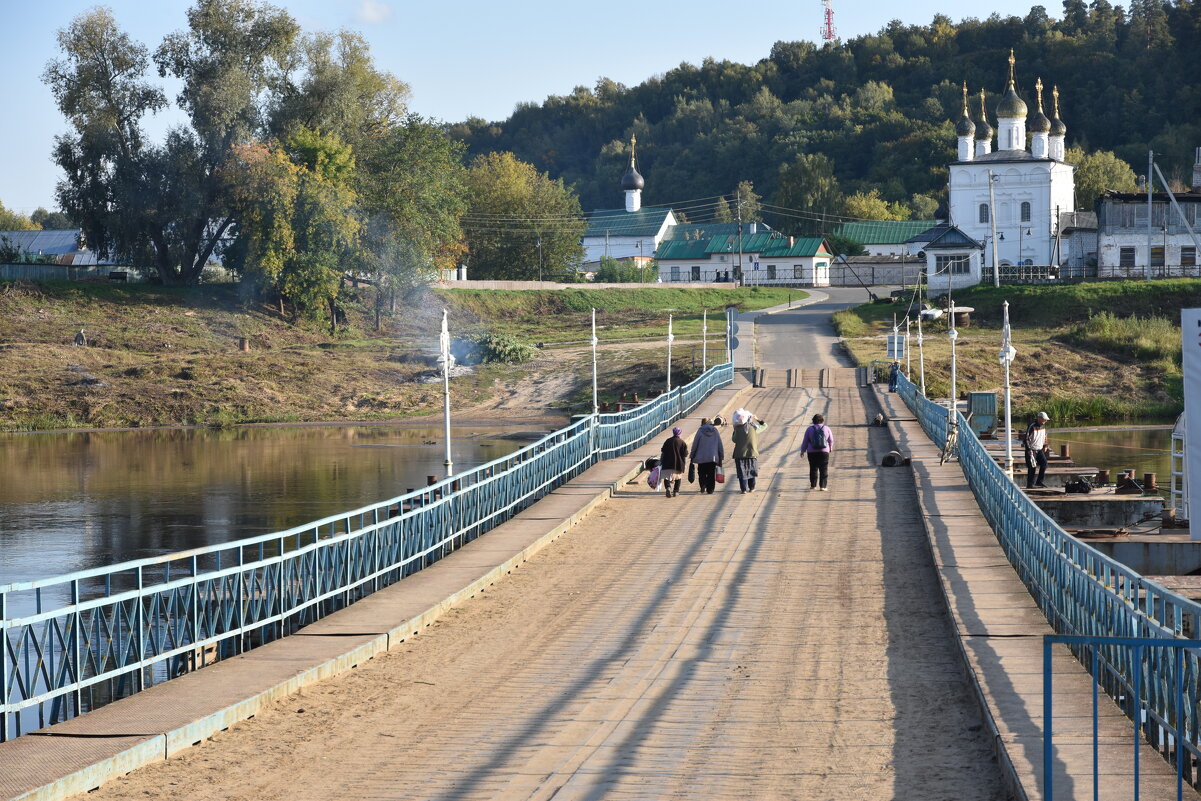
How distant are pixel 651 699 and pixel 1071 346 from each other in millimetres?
62311

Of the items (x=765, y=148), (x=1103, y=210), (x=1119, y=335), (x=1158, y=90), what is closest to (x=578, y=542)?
(x=1119, y=335)

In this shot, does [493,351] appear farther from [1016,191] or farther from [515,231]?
[1016,191]

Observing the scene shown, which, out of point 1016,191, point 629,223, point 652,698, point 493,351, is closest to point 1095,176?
point 1016,191

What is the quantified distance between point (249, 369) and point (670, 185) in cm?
11381

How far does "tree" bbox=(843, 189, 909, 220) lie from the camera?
132000mm

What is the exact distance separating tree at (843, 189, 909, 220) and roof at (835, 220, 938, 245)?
4.43 m

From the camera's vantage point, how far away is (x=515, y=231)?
112375 millimetres

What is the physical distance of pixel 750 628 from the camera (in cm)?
1553

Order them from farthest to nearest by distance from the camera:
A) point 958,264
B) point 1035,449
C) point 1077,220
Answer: point 1077,220, point 958,264, point 1035,449

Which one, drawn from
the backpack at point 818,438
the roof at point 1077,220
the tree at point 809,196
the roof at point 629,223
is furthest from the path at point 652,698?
the roof at point 629,223

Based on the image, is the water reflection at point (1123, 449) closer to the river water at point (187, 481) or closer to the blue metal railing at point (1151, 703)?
the river water at point (187, 481)

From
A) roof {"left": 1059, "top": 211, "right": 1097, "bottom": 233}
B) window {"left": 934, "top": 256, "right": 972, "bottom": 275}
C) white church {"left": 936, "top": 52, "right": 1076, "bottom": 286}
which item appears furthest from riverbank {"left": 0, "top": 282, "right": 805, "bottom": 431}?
roof {"left": 1059, "top": 211, "right": 1097, "bottom": 233}

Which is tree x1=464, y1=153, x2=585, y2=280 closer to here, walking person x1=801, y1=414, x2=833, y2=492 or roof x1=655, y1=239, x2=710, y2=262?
roof x1=655, y1=239, x2=710, y2=262

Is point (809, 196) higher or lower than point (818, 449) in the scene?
higher
